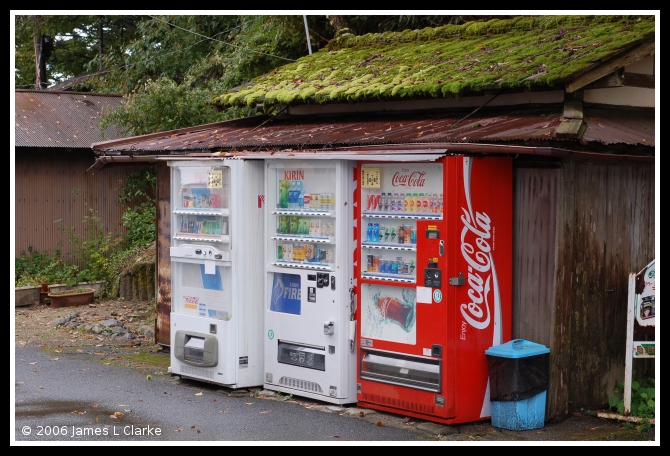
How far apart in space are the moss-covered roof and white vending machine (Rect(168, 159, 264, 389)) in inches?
64.6

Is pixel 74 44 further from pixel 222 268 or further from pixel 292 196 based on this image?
pixel 292 196

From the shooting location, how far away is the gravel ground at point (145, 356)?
814 centimetres

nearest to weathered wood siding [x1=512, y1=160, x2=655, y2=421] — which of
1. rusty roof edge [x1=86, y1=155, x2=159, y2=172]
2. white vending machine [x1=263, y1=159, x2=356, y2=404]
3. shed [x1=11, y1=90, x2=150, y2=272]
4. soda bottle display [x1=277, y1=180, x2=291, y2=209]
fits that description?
white vending machine [x1=263, y1=159, x2=356, y2=404]

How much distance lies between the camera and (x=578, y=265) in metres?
8.64

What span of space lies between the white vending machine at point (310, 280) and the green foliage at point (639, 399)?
8.41 ft

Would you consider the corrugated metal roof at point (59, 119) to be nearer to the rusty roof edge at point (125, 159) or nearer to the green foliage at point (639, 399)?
the rusty roof edge at point (125, 159)

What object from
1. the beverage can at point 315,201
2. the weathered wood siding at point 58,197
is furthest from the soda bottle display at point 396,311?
the weathered wood siding at point 58,197

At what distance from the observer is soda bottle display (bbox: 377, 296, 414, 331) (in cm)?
872

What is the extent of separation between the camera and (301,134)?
10.4m

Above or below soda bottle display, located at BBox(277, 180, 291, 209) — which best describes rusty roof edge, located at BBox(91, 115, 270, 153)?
above

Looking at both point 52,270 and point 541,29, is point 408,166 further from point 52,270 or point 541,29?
point 52,270

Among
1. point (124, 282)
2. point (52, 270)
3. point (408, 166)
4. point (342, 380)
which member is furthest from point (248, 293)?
point (52, 270)

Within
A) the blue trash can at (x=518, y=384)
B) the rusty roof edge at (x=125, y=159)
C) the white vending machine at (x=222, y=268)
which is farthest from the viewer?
the rusty roof edge at (x=125, y=159)

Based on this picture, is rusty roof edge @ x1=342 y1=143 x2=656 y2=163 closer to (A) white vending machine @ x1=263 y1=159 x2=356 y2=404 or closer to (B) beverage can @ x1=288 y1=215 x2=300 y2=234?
(A) white vending machine @ x1=263 y1=159 x2=356 y2=404
